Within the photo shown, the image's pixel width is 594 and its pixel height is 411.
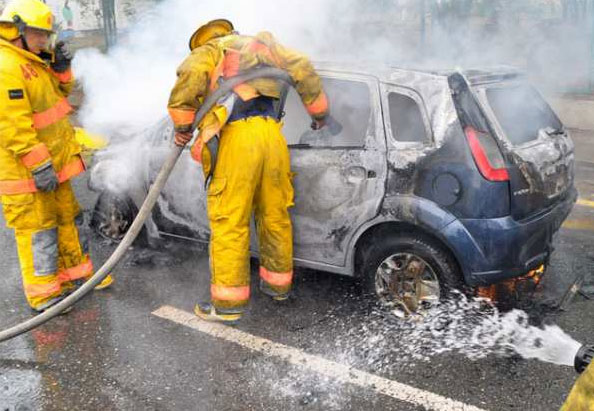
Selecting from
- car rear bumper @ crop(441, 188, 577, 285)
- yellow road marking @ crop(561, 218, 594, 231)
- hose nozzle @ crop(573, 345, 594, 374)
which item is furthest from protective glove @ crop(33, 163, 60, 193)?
yellow road marking @ crop(561, 218, 594, 231)

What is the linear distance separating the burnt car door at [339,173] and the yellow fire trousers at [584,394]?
89.3 inches

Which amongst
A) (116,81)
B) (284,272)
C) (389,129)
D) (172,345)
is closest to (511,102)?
(389,129)

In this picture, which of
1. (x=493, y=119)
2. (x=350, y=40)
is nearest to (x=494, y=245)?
(x=493, y=119)

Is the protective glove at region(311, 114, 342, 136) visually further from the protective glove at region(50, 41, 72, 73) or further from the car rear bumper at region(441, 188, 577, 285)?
the protective glove at region(50, 41, 72, 73)

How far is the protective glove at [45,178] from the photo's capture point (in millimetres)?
3791

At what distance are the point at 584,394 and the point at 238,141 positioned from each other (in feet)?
8.67

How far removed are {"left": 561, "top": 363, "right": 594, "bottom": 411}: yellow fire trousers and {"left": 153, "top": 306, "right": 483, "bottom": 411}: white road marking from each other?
1647 millimetres

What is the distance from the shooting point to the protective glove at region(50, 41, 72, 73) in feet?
13.4

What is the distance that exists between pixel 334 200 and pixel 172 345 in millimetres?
1348

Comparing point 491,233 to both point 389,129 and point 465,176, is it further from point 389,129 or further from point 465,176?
point 389,129

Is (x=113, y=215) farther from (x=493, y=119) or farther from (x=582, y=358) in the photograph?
(x=582, y=358)

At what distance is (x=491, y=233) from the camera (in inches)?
133

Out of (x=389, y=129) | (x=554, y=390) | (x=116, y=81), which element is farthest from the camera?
(x=116, y=81)

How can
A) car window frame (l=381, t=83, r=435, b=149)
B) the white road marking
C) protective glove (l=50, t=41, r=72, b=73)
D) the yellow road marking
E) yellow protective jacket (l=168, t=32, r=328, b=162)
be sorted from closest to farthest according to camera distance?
the white road marking
car window frame (l=381, t=83, r=435, b=149)
yellow protective jacket (l=168, t=32, r=328, b=162)
protective glove (l=50, t=41, r=72, b=73)
the yellow road marking
